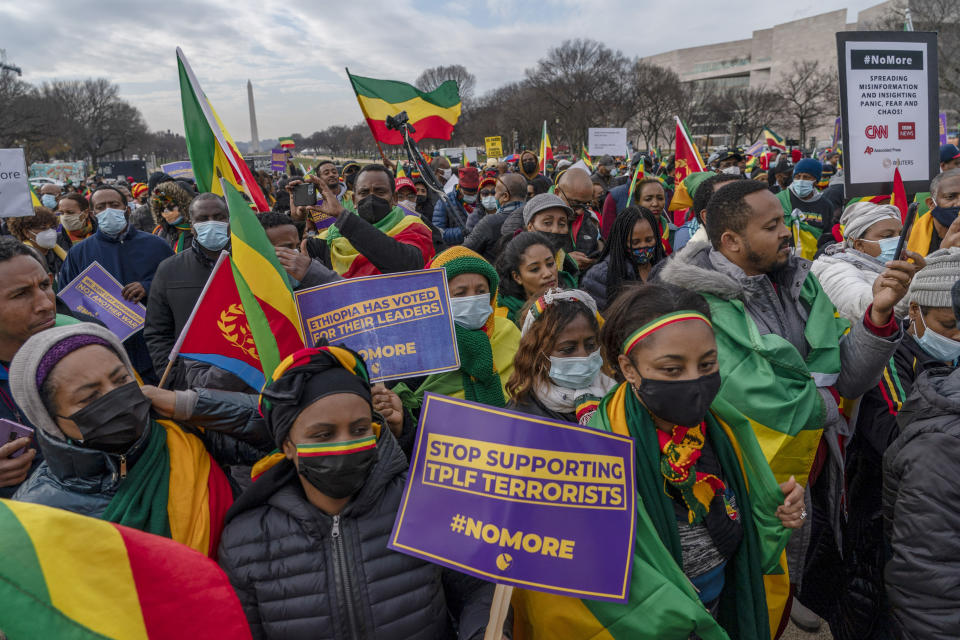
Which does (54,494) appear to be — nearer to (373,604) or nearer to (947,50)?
(373,604)

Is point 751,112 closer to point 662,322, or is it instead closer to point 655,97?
point 655,97

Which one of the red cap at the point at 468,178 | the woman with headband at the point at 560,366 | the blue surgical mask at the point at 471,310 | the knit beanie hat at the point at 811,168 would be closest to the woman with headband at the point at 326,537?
the woman with headband at the point at 560,366

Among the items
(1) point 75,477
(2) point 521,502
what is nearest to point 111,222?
(1) point 75,477

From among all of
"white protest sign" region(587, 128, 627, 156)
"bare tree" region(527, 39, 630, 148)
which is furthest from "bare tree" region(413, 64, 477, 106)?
"white protest sign" region(587, 128, 627, 156)

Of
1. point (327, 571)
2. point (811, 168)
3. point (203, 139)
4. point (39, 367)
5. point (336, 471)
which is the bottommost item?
point (327, 571)

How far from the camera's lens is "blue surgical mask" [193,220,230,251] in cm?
359

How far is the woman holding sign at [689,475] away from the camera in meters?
1.92

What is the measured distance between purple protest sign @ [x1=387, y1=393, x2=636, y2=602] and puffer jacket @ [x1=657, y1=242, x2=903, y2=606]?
1.04 metres

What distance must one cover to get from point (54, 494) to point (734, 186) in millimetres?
2852

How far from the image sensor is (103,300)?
12.9 feet

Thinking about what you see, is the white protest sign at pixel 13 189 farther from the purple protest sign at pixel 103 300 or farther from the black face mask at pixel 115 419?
the black face mask at pixel 115 419

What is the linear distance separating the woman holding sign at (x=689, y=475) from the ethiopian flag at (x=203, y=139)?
257 cm

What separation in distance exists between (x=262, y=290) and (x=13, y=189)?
5.04m

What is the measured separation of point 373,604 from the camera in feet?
5.91
